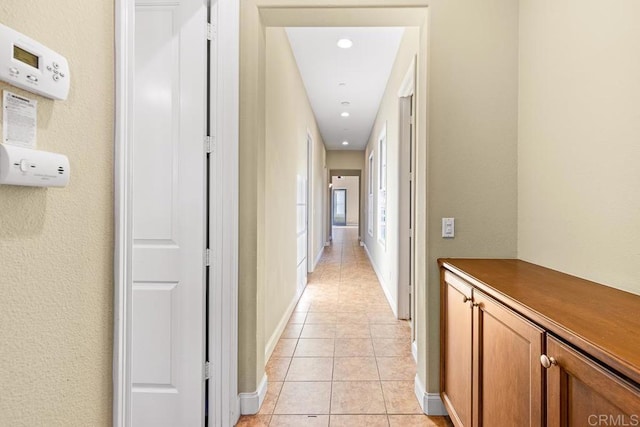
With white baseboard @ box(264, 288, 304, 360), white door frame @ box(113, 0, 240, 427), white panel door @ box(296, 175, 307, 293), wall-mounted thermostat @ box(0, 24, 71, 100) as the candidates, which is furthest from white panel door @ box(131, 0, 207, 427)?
white panel door @ box(296, 175, 307, 293)

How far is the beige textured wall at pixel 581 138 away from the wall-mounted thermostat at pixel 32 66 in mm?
1674

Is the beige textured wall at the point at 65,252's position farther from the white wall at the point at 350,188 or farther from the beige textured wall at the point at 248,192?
the white wall at the point at 350,188

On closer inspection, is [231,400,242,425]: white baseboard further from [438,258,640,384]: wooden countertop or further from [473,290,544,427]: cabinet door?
[438,258,640,384]: wooden countertop

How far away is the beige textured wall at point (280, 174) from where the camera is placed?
2.60 metres

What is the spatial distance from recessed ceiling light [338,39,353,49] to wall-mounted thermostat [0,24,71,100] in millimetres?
3031

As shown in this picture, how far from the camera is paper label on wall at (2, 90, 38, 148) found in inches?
23.6

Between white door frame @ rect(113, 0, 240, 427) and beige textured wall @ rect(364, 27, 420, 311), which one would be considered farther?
beige textured wall @ rect(364, 27, 420, 311)

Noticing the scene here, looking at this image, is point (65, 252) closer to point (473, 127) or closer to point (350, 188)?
point (473, 127)

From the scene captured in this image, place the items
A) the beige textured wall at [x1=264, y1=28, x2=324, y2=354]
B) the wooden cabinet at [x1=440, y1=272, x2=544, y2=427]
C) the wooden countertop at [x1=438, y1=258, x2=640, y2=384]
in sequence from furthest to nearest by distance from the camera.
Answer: the beige textured wall at [x1=264, y1=28, x2=324, y2=354] < the wooden cabinet at [x1=440, y1=272, x2=544, y2=427] < the wooden countertop at [x1=438, y1=258, x2=640, y2=384]

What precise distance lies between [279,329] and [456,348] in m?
1.82

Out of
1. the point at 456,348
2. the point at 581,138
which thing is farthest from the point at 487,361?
the point at 581,138

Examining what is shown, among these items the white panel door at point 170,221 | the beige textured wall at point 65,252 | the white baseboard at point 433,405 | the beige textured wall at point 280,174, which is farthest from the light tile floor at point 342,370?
the beige textured wall at point 65,252

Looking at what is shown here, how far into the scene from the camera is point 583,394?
2.62 feet

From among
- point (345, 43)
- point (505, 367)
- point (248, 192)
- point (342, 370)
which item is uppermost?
point (345, 43)
